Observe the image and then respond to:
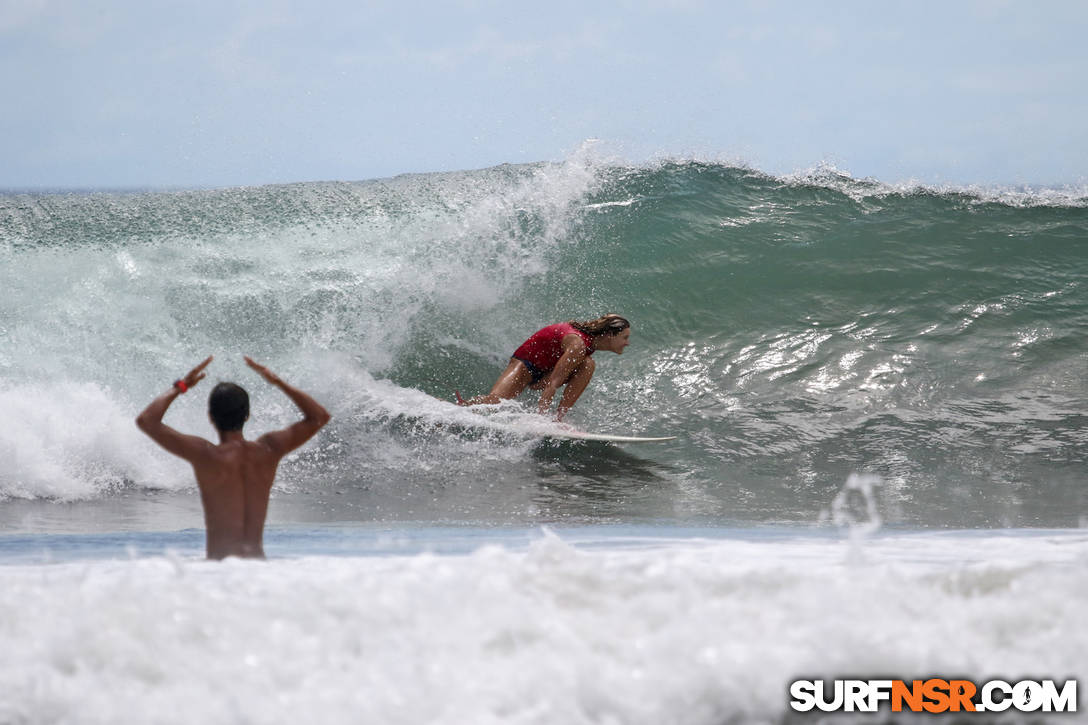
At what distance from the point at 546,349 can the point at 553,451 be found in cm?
93

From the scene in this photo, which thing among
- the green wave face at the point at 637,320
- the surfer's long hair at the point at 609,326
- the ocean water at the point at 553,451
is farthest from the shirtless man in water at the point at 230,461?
the surfer's long hair at the point at 609,326

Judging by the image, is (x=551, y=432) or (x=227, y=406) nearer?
(x=227, y=406)

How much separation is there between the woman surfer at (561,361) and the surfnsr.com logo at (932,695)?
5.38 meters

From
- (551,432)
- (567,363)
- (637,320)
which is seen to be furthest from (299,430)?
(637,320)

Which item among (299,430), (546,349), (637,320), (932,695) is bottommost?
(932,695)

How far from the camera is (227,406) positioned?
11.6ft

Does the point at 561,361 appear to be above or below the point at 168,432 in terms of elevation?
above

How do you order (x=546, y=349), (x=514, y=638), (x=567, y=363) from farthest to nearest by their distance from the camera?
1. (x=546, y=349)
2. (x=567, y=363)
3. (x=514, y=638)

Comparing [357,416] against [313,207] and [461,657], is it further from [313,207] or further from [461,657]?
[461,657]

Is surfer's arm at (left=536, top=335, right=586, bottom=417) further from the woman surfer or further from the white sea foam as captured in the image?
the white sea foam

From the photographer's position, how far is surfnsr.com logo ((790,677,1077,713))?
207 centimetres

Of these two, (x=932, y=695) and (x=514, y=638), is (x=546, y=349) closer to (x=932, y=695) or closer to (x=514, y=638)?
(x=514, y=638)

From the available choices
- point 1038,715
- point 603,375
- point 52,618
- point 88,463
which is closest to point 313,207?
point 603,375

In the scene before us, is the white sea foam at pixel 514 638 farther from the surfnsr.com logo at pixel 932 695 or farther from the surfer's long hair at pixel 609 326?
the surfer's long hair at pixel 609 326
